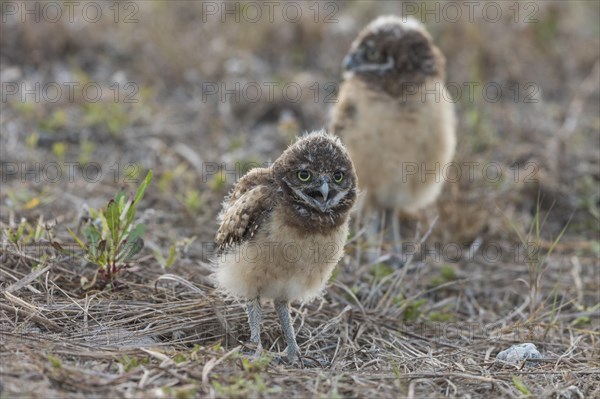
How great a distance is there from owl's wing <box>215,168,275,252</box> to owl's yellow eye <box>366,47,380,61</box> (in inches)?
94.1

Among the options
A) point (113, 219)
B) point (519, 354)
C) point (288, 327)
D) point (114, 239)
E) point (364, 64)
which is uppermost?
point (364, 64)

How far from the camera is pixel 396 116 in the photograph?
6.67 meters

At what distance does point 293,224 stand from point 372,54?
2895mm

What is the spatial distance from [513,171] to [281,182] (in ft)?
13.1

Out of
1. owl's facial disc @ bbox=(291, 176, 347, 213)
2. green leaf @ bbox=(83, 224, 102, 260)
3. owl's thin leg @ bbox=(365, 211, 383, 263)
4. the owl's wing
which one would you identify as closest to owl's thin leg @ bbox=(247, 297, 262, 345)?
the owl's wing

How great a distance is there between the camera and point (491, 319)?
5957mm

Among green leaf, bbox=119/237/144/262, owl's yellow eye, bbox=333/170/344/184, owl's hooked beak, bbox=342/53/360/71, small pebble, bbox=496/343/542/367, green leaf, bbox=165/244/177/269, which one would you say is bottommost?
small pebble, bbox=496/343/542/367

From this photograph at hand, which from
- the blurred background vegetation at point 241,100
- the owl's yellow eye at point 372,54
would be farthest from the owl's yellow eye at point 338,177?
the owl's yellow eye at point 372,54

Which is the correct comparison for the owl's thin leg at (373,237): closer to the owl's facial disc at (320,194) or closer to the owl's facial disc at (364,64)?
the owl's facial disc at (364,64)

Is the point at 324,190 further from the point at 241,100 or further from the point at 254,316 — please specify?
the point at 241,100

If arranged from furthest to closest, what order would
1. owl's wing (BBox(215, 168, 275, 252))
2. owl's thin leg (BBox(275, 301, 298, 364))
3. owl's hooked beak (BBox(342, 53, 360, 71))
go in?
1. owl's hooked beak (BBox(342, 53, 360, 71))
2. owl's thin leg (BBox(275, 301, 298, 364))
3. owl's wing (BBox(215, 168, 275, 252))

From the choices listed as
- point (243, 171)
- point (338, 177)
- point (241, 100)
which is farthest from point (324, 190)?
point (241, 100)

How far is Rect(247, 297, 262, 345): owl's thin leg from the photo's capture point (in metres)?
4.84

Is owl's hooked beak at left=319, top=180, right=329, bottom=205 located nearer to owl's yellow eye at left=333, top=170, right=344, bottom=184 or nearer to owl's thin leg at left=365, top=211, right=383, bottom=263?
owl's yellow eye at left=333, top=170, right=344, bottom=184
